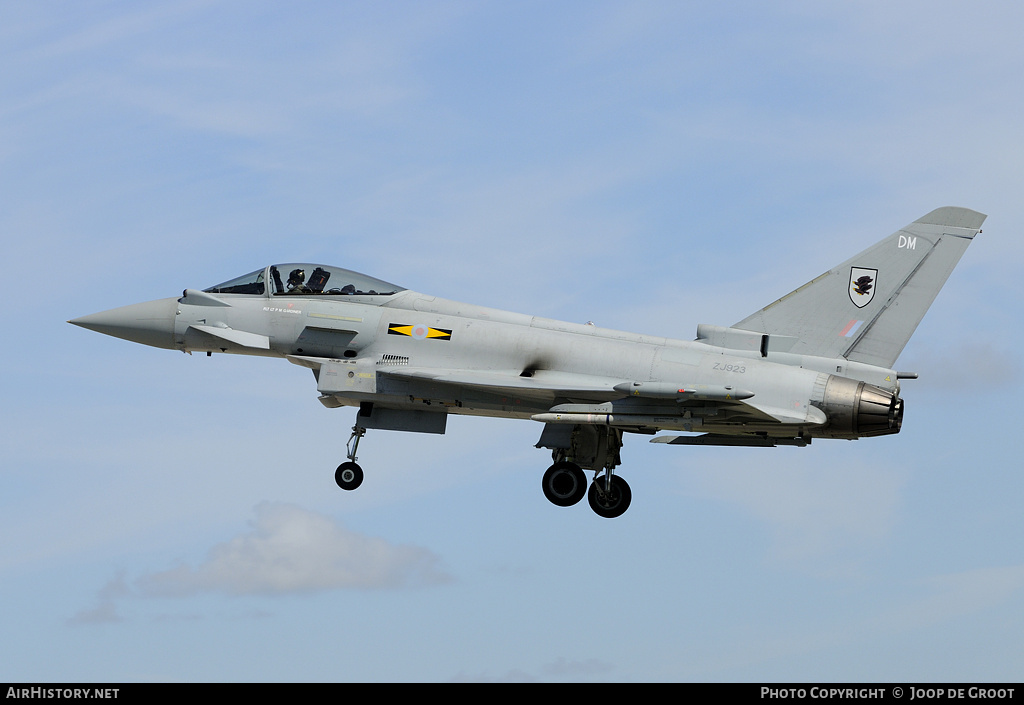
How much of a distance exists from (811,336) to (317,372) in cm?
902

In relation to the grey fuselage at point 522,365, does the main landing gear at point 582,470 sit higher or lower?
lower

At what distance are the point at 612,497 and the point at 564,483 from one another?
955 mm

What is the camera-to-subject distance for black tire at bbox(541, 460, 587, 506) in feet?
76.4

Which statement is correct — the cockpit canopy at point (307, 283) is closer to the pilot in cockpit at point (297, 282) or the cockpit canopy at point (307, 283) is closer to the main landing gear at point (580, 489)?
the pilot in cockpit at point (297, 282)

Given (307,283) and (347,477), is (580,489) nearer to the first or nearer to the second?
(347,477)

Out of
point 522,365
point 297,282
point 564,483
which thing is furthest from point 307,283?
point 564,483

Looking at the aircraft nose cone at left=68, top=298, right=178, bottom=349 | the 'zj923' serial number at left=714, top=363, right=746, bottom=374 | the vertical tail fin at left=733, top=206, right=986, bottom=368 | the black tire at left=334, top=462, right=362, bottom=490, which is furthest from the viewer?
the aircraft nose cone at left=68, top=298, right=178, bottom=349

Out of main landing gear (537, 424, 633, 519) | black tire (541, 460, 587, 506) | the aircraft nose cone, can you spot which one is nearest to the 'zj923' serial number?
main landing gear (537, 424, 633, 519)

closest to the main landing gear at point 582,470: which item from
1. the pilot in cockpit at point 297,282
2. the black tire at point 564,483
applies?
the black tire at point 564,483

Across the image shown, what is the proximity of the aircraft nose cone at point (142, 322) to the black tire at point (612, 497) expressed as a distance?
8574mm

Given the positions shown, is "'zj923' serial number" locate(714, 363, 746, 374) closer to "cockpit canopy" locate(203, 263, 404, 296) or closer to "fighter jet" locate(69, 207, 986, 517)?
"fighter jet" locate(69, 207, 986, 517)

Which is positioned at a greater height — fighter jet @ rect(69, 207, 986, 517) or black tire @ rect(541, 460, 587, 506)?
fighter jet @ rect(69, 207, 986, 517)

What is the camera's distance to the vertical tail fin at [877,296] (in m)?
21.9
